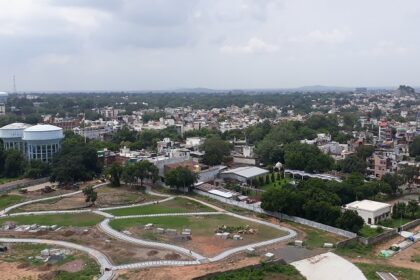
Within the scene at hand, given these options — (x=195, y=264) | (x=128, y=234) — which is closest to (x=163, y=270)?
(x=195, y=264)

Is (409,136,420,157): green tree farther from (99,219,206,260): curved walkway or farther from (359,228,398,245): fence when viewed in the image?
(99,219,206,260): curved walkway

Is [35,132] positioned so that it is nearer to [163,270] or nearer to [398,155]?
[163,270]

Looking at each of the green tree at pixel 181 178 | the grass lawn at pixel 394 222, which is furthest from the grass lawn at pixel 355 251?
the green tree at pixel 181 178

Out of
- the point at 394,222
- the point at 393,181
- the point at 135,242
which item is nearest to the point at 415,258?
the point at 394,222

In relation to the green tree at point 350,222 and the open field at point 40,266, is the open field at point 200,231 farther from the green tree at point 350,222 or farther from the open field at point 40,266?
the open field at point 40,266

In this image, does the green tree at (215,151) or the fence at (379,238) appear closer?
the fence at (379,238)

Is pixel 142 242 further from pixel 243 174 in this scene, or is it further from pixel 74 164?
pixel 74 164
